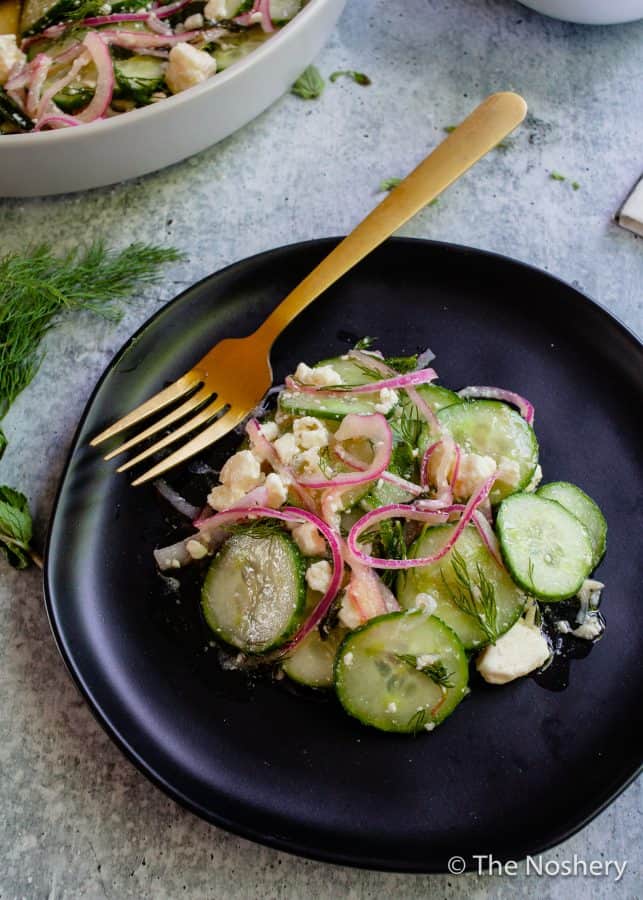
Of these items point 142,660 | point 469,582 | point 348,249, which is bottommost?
point 142,660

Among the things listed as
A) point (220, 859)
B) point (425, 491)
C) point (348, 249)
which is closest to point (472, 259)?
point (348, 249)

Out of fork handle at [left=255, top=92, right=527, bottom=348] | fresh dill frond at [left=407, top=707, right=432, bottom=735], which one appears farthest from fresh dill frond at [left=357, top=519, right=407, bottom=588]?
fork handle at [left=255, top=92, right=527, bottom=348]

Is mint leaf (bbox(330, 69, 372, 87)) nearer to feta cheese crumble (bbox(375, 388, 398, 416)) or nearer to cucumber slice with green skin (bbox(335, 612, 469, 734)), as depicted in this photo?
→ feta cheese crumble (bbox(375, 388, 398, 416))

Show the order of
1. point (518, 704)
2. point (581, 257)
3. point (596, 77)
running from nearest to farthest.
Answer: point (518, 704), point (581, 257), point (596, 77)

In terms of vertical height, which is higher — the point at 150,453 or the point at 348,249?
the point at 348,249

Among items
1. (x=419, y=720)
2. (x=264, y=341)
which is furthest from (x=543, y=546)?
(x=264, y=341)

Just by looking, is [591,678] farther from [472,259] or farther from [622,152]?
[622,152]
